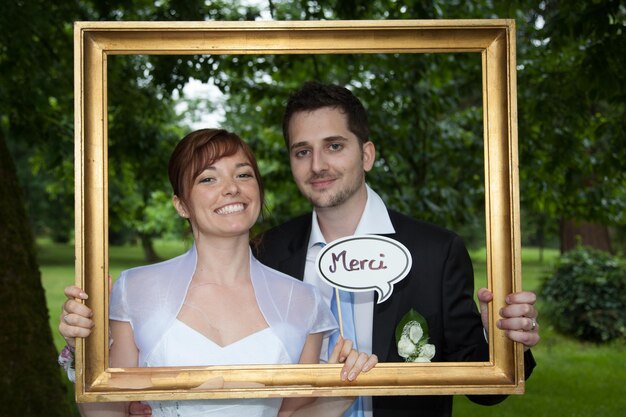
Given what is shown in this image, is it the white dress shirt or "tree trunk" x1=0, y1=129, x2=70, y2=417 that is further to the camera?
"tree trunk" x1=0, y1=129, x2=70, y2=417

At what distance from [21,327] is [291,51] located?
3802mm

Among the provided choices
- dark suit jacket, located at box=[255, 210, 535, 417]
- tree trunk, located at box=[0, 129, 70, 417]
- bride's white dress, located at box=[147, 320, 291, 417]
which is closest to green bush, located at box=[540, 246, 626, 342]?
tree trunk, located at box=[0, 129, 70, 417]

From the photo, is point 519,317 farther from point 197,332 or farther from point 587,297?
point 587,297

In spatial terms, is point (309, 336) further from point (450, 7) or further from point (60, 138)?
point (450, 7)

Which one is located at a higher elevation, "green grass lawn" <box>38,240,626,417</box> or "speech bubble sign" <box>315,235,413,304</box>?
"speech bubble sign" <box>315,235,413,304</box>

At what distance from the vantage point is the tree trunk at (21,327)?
5312mm

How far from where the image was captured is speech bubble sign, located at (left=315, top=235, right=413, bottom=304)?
7.99 ft

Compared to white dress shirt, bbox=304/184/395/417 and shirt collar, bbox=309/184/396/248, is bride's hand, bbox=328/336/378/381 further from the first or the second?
shirt collar, bbox=309/184/396/248

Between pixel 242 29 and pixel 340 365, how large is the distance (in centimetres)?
112

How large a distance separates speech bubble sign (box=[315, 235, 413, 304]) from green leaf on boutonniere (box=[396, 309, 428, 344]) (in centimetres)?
12

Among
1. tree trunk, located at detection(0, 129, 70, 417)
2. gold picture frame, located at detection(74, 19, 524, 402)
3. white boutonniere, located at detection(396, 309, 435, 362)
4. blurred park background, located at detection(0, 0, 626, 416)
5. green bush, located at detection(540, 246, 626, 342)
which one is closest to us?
gold picture frame, located at detection(74, 19, 524, 402)

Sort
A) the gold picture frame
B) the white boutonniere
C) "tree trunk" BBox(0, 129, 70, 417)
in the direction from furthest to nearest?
"tree trunk" BBox(0, 129, 70, 417), the white boutonniere, the gold picture frame

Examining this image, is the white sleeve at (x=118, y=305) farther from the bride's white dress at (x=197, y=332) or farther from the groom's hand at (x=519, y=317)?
the groom's hand at (x=519, y=317)

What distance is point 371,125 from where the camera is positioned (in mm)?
6570
